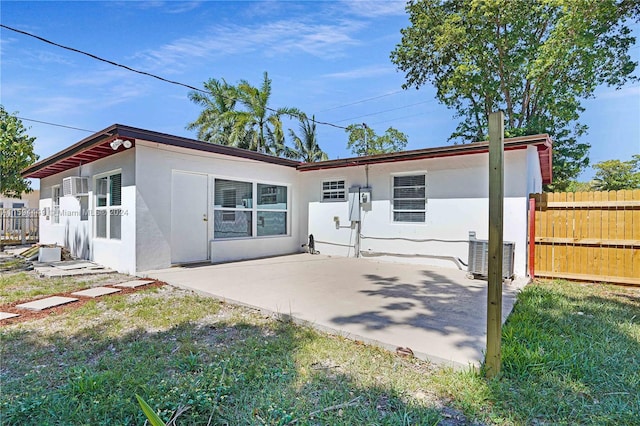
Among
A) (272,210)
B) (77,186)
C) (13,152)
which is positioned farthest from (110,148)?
(13,152)

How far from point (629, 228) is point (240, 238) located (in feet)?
26.4

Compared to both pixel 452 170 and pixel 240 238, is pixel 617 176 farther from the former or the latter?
pixel 240 238

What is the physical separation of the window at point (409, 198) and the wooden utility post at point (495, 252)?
208 inches

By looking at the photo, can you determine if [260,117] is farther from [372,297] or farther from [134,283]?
[372,297]

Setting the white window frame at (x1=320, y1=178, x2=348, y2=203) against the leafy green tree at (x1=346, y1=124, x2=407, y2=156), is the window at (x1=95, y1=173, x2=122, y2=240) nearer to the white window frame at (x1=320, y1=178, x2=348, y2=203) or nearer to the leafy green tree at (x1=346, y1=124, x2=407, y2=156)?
the white window frame at (x1=320, y1=178, x2=348, y2=203)

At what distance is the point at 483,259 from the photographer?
5.93 metres

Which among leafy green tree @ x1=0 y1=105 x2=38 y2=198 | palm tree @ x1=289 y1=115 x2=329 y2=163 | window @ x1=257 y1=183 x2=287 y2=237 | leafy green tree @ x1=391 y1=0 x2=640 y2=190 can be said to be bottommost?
window @ x1=257 y1=183 x2=287 y2=237

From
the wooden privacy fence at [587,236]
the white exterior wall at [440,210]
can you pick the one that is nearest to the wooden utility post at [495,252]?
the white exterior wall at [440,210]

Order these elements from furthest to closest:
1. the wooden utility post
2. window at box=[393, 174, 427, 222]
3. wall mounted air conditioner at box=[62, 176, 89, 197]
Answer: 1. wall mounted air conditioner at box=[62, 176, 89, 197]
2. window at box=[393, 174, 427, 222]
3. the wooden utility post

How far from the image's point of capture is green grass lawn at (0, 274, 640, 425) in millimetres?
1953

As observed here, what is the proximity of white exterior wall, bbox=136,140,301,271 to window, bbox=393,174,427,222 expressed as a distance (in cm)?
354

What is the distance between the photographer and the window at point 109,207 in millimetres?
6914

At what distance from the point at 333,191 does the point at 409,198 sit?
7.52 feet

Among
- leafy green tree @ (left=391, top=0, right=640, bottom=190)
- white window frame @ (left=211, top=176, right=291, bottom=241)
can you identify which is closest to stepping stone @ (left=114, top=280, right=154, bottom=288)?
white window frame @ (left=211, top=176, right=291, bottom=241)
